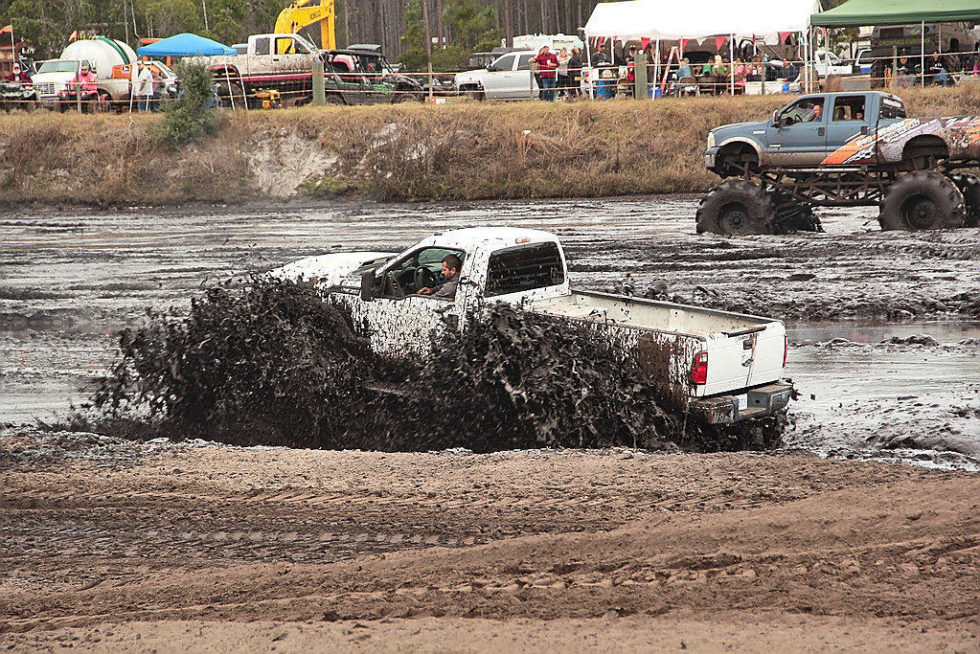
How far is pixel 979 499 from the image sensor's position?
6480 millimetres

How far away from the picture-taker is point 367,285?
9242mm

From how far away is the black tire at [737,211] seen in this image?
759 inches

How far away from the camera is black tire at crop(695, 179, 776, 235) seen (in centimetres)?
1928

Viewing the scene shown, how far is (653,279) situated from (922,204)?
6423 mm

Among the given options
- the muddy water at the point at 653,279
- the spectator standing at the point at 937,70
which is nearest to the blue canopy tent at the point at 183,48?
the muddy water at the point at 653,279

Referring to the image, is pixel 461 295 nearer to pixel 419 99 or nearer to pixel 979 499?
pixel 979 499

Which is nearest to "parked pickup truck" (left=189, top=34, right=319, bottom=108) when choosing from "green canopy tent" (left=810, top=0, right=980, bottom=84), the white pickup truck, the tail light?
"green canopy tent" (left=810, top=0, right=980, bottom=84)

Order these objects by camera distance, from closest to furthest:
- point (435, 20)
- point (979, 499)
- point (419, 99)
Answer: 1. point (979, 499)
2. point (419, 99)
3. point (435, 20)

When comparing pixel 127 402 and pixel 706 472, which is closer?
pixel 706 472

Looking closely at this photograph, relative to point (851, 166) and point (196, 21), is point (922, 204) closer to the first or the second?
point (851, 166)

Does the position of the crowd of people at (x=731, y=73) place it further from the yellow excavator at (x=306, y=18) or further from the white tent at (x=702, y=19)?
the yellow excavator at (x=306, y=18)

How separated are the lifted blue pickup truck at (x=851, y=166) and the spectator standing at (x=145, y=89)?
842 inches

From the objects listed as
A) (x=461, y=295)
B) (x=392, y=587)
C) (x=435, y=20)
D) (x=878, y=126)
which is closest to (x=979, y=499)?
(x=392, y=587)

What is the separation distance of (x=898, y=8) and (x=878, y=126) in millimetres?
13643
